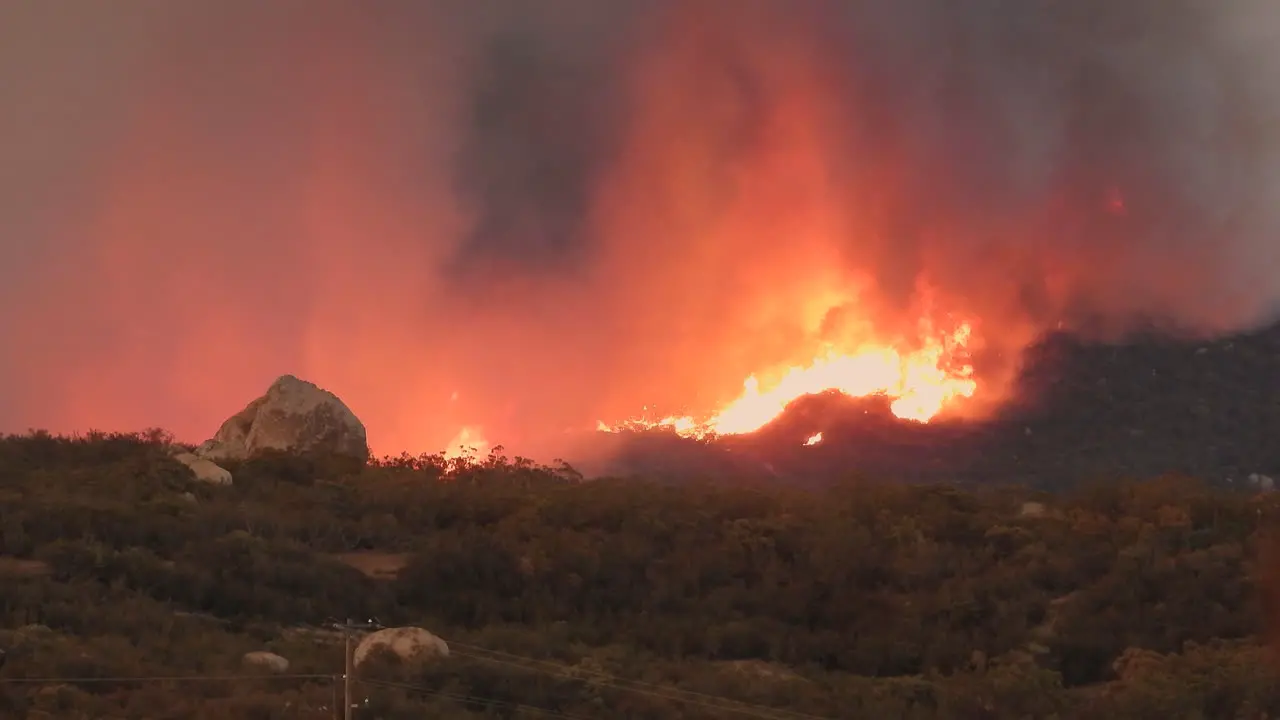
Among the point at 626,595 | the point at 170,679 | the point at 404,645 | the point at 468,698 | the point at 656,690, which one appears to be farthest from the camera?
the point at 626,595

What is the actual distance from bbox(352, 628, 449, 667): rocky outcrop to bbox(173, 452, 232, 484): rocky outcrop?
15492mm

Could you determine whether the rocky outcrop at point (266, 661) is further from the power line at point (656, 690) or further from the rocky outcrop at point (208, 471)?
the rocky outcrop at point (208, 471)

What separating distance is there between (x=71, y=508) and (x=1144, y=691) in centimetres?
2469

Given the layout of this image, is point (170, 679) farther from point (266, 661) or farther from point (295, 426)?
point (295, 426)

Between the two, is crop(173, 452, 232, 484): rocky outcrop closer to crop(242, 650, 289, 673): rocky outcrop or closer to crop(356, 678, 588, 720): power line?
crop(242, 650, 289, 673): rocky outcrop

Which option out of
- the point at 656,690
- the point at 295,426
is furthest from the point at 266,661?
the point at 295,426

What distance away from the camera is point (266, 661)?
79.6ft

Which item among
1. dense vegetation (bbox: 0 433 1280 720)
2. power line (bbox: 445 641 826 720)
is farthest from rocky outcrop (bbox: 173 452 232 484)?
power line (bbox: 445 641 826 720)

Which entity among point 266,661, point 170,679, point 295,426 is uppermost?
point 295,426

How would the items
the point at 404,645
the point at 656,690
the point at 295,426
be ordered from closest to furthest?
the point at 404,645, the point at 656,690, the point at 295,426

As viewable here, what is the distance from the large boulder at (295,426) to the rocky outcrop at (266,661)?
2252 centimetres

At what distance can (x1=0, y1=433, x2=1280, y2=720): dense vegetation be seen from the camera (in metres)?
24.1

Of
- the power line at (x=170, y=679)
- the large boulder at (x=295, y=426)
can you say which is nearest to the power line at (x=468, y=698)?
the power line at (x=170, y=679)

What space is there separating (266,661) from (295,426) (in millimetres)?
24516
